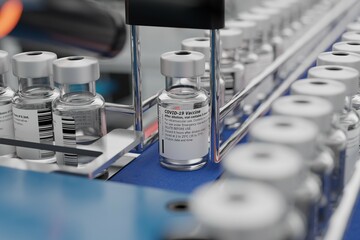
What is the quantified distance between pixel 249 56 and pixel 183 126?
411 mm

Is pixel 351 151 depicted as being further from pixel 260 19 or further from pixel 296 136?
pixel 260 19

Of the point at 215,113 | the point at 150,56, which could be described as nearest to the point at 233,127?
the point at 215,113

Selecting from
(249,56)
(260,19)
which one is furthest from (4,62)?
(260,19)

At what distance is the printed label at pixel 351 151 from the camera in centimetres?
67

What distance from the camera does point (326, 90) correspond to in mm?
593

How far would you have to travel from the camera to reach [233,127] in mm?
942

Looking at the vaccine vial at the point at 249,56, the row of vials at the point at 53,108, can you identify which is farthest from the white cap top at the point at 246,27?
the row of vials at the point at 53,108

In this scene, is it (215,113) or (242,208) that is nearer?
(242,208)

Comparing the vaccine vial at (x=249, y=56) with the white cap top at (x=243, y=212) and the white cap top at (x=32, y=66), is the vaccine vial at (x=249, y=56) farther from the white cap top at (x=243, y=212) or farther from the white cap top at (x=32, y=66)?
the white cap top at (x=243, y=212)

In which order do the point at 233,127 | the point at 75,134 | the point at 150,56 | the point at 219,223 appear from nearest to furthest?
the point at 219,223
the point at 75,134
the point at 233,127
the point at 150,56

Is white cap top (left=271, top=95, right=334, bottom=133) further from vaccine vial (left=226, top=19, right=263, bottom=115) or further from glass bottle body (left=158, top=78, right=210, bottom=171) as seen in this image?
vaccine vial (left=226, top=19, right=263, bottom=115)

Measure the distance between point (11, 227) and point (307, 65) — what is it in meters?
0.73

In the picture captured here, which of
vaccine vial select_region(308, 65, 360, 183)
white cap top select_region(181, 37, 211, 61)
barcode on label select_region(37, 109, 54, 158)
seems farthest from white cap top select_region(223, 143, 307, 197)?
white cap top select_region(181, 37, 211, 61)

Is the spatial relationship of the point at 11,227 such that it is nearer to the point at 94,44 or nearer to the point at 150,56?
the point at 94,44
